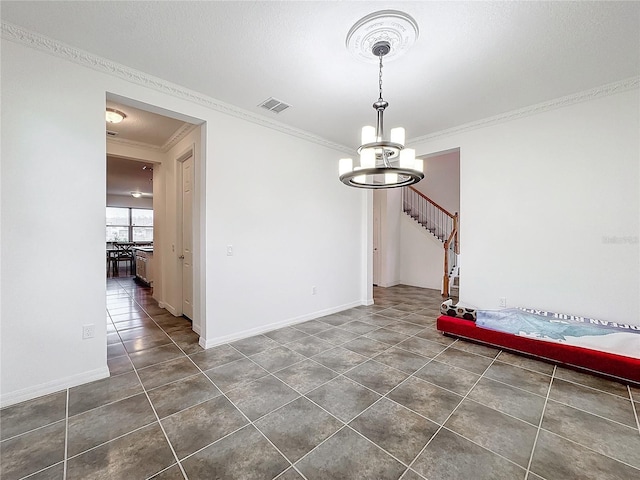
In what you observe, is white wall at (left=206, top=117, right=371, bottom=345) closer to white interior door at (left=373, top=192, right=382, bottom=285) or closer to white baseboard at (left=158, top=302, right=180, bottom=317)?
white baseboard at (left=158, top=302, right=180, bottom=317)

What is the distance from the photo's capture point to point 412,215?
24.9 ft

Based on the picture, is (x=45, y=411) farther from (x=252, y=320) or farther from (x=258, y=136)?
(x=258, y=136)

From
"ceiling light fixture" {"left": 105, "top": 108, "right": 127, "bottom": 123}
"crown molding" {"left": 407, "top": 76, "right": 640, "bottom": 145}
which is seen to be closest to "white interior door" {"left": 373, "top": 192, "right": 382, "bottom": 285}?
"crown molding" {"left": 407, "top": 76, "right": 640, "bottom": 145}

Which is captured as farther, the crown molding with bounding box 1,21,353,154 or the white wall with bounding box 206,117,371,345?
the white wall with bounding box 206,117,371,345

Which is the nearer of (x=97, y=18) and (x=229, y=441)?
(x=229, y=441)

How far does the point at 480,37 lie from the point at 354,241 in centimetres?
352

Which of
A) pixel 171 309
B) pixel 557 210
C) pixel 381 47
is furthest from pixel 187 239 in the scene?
pixel 557 210

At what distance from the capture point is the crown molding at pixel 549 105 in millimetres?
2859

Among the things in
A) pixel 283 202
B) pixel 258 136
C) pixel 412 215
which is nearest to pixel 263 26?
pixel 258 136

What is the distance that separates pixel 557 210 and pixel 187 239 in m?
5.13

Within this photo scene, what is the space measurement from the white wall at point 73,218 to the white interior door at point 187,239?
82 cm

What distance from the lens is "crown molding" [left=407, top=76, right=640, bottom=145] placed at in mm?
2859

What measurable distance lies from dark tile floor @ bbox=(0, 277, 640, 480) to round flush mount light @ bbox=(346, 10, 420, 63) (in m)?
2.95

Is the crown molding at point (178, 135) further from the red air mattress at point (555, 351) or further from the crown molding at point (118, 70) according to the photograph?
the red air mattress at point (555, 351)
